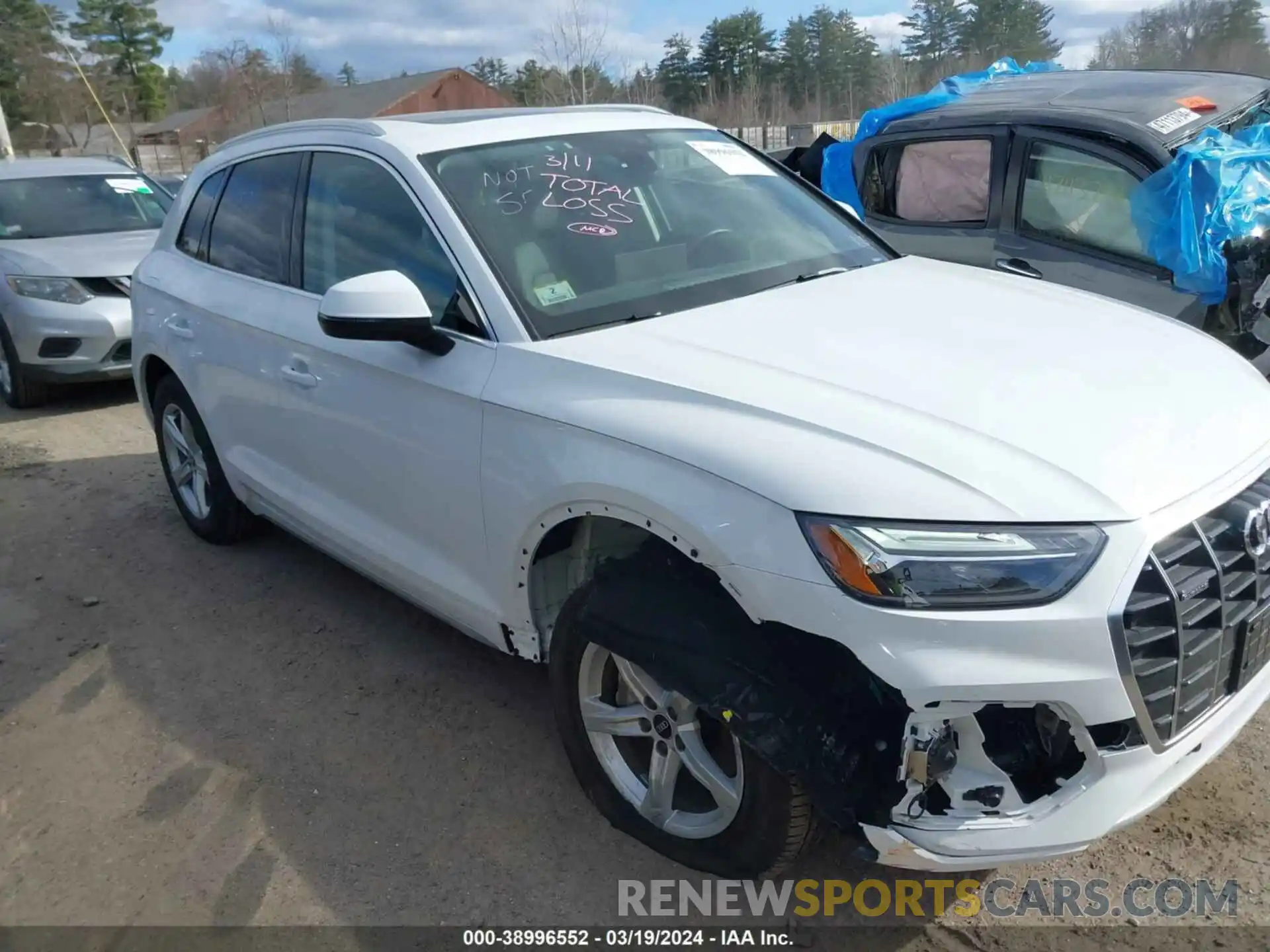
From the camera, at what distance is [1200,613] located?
204cm

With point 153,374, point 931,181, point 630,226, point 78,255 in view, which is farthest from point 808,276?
point 78,255

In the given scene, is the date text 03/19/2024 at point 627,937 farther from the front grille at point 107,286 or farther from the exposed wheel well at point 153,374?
the front grille at point 107,286

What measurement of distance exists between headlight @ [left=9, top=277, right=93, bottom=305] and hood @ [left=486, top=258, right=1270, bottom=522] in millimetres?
6311

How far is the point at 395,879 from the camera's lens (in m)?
2.76

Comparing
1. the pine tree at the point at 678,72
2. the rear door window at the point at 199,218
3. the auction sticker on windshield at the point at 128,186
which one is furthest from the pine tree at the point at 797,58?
the rear door window at the point at 199,218

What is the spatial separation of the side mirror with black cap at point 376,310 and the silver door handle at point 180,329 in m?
1.92

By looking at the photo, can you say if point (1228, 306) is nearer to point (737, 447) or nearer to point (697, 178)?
point (697, 178)

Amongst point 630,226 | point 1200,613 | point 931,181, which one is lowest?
point 1200,613

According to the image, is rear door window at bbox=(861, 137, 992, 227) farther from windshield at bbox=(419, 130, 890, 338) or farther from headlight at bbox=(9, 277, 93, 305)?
headlight at bbox=(9, 277, 93, 305)

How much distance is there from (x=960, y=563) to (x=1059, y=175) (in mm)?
4205

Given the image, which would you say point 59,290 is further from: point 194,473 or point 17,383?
point 194,473

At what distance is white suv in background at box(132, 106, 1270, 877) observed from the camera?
6.54ft

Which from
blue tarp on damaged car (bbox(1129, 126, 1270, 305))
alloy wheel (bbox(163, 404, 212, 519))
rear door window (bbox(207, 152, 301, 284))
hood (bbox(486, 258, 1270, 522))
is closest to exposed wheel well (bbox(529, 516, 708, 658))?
hood (bbox(486, 258, 1270, 522))

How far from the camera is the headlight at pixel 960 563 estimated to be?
77.1 inches
